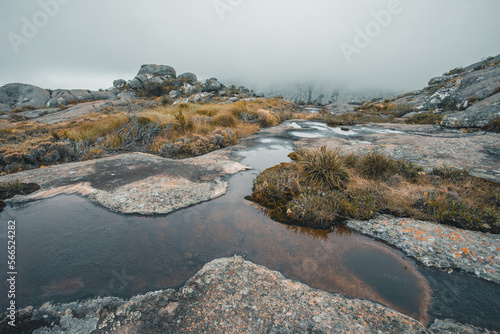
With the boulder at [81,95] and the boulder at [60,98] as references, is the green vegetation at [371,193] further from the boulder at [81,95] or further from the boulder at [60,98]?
the boulder at [81,95]

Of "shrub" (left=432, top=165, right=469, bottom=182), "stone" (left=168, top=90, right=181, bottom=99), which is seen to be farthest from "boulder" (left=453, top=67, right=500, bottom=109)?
"stone" (left=168, top=90, right=181, bottom=99)

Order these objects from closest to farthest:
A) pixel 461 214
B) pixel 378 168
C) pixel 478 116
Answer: pixel 461 214 < pixel 378 168 < pixel 478 116

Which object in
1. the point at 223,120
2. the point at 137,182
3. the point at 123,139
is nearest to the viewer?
the point at 137,182

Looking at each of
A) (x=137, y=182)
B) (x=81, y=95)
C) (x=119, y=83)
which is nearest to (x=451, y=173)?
(x=137, y=182)

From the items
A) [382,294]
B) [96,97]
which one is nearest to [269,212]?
[382,294]

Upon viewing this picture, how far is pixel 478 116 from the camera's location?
40.2 feet

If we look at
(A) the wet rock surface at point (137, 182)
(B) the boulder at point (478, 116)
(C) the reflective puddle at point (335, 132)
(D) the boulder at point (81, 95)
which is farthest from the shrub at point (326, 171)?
(D) the boulder at point (81, 95)

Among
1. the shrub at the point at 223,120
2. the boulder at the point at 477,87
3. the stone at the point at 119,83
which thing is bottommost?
the shrub at the point at 223,120

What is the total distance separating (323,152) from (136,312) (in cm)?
678

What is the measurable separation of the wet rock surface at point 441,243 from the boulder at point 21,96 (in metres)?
60.9

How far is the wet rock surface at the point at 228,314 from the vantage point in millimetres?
2326

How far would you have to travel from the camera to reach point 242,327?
2.35 m
